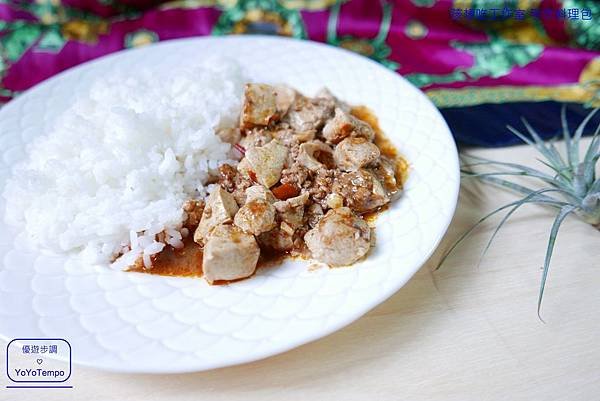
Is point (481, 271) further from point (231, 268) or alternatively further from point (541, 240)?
point (231, 268)

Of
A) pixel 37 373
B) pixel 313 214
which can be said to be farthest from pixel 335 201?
pixel 37 373

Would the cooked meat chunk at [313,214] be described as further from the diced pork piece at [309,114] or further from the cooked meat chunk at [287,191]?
the diced pork piece at [309,114]

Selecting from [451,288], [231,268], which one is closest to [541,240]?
[451,288]

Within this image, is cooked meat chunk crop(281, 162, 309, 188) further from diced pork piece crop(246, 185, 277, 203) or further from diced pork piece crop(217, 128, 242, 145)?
diced pork piece crop(217, 128, 242, 145)

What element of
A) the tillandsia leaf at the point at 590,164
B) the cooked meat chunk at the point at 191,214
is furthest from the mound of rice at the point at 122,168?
the tillandsia leaf at the point at 590,164

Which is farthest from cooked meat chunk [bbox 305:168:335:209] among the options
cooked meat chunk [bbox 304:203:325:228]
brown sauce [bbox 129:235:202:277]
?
brown sauce [bbox 129:235:202:277]

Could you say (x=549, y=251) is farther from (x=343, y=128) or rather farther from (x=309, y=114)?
(x=309, y=114)

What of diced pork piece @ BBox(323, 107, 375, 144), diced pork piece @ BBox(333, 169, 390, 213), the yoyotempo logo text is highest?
diced pork piece @ BBox(323, 107, 375, 144)
